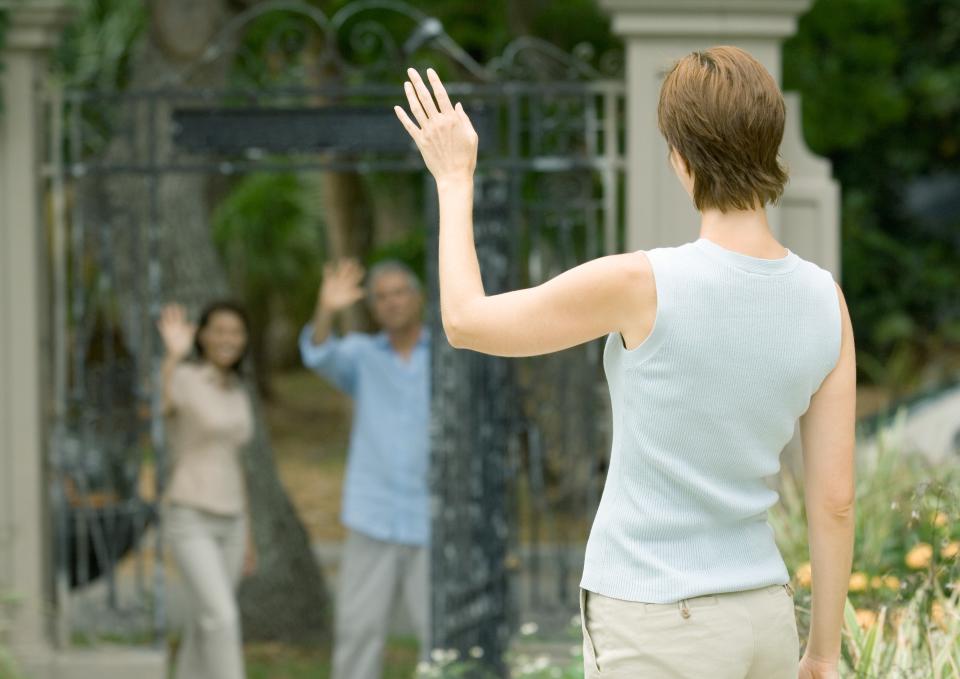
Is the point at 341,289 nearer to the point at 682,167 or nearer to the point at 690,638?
the point at 682,167

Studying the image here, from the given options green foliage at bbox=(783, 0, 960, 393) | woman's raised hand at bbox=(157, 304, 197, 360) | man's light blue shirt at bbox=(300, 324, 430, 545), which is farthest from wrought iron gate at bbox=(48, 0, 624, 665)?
green foliage at bbox=(783, 0, 960, 393)

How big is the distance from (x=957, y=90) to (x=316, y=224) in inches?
258

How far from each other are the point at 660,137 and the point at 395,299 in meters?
1.40

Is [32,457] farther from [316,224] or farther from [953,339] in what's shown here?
[953,339]

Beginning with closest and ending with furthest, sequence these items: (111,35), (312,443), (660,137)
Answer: (660,137) < (111,35) < (312,443)

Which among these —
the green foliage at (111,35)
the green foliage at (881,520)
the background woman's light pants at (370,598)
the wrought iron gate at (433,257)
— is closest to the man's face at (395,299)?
the wrought iron gate at (433,257)

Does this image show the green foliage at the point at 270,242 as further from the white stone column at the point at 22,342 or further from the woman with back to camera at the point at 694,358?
the woman with back to camera at the point at 694,358

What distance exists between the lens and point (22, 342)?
19.5ft

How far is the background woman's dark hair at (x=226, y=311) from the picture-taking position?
6.47m

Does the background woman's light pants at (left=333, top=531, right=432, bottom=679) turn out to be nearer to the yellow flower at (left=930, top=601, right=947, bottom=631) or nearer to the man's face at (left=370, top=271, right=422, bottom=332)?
the man's face at (left=370, top=271, right=422, bottom=332)

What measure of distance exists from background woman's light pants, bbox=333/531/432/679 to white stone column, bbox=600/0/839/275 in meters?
1.69

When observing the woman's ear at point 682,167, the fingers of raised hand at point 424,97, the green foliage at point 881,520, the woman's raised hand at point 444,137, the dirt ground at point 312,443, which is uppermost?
the fingers of raised hand at point 424,97

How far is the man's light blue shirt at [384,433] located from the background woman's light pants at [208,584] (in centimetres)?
53

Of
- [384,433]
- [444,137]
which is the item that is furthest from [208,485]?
[444,137]
